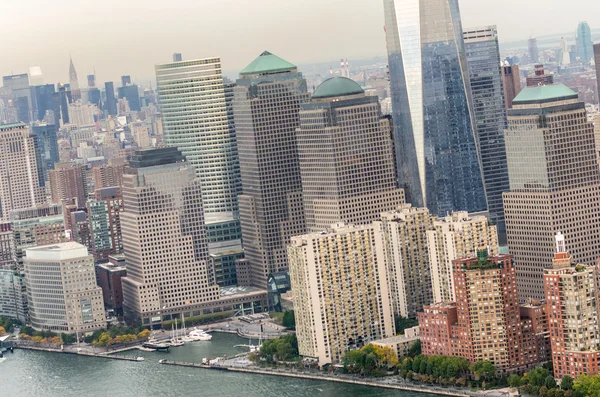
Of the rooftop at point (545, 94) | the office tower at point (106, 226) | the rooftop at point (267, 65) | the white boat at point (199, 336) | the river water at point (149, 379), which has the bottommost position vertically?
the river water at point (149, 379)

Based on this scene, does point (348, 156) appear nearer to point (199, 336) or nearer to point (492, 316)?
point (199, 336)

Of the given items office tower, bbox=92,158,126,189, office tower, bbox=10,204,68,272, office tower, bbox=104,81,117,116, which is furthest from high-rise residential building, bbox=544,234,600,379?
office tower, bbox=92,158,126,189

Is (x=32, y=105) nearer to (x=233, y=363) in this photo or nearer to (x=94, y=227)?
(x=94, y=227)

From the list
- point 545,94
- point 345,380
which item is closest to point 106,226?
point 545,94

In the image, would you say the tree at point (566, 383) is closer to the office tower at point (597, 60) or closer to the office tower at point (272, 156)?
the office tower at point (272, 156)

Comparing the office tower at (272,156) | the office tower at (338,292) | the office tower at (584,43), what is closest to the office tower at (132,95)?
the office tower at (272,156)

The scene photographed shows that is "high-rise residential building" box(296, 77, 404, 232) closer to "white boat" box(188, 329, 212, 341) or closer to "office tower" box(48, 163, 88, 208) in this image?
"white boat" box(188, 329, 212, 341)
